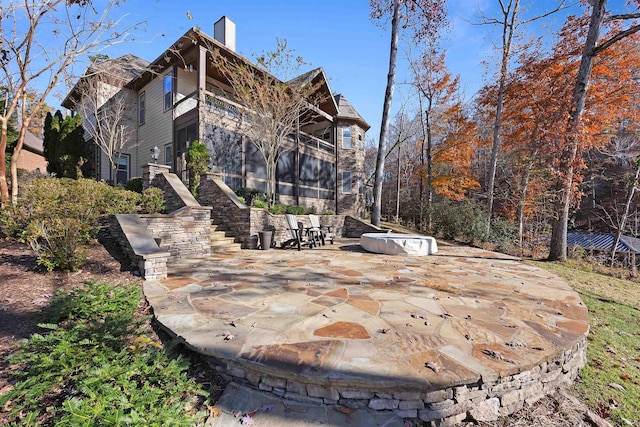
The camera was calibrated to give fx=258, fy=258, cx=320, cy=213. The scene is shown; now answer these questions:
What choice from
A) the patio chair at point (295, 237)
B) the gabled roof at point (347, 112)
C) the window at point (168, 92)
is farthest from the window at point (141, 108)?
the patio chair at point (295, 237)

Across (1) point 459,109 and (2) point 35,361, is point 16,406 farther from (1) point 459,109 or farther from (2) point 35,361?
(1) point 459,109

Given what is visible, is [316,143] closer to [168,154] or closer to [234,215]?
[168,154]

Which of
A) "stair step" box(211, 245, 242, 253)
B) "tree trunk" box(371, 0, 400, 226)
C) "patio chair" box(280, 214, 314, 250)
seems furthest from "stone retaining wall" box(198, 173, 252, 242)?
"tree trunk" box(371, 0, 400, 226)

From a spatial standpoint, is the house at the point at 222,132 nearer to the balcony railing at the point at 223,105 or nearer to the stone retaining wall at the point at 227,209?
the balcony railing at the point at 223,105

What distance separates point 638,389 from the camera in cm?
215

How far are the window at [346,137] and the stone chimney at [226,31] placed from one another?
7.24 m

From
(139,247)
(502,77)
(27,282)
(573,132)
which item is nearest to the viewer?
(27,282)

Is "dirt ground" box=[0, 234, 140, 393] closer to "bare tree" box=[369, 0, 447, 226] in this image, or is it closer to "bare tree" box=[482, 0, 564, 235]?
"bare tree" box=[369, 0, 447, 226]

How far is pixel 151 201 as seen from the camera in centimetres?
616

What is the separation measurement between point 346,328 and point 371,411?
0.78m

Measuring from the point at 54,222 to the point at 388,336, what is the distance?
15.3 feet

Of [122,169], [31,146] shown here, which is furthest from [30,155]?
[122,169]

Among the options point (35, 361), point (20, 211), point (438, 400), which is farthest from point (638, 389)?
point (20, 211)

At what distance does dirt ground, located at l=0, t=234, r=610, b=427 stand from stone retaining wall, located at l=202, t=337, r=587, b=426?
0.09 meters
